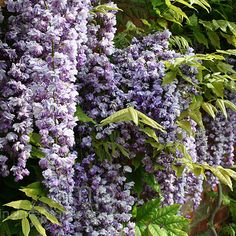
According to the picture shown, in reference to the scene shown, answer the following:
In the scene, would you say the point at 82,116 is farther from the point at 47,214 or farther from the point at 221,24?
the point at 221,24

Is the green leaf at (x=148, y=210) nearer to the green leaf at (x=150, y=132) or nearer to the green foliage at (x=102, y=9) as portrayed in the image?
the green leaf at (x=150, y=132)

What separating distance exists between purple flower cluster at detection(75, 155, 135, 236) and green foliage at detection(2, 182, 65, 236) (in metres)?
0.28

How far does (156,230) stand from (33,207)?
1.99 feet

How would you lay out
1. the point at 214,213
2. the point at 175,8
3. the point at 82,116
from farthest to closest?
the point at 214,213
the point at 175,8
the point at 82,116

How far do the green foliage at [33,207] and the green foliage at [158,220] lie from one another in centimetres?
54

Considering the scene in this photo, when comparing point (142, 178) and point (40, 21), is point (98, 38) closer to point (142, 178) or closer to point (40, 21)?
point (40, 21)

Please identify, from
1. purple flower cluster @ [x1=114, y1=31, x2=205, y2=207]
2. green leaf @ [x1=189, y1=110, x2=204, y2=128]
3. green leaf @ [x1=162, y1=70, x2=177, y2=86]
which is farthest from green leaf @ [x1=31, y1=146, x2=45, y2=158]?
green leaf @ [x1=189, y1=110, x2=204, y2=128]

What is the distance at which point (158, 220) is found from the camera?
81.2 inches

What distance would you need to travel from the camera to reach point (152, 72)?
6.58 feet

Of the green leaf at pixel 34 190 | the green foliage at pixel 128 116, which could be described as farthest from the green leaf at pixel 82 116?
the green leaf at pixel 34 190

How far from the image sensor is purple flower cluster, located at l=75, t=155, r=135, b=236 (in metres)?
1.90

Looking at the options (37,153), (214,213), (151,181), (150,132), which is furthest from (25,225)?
(214,213)

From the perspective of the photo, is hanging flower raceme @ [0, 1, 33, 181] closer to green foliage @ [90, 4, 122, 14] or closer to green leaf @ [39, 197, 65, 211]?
green leaf @ [39, 197, 65, 211]

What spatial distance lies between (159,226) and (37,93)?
0.84m
